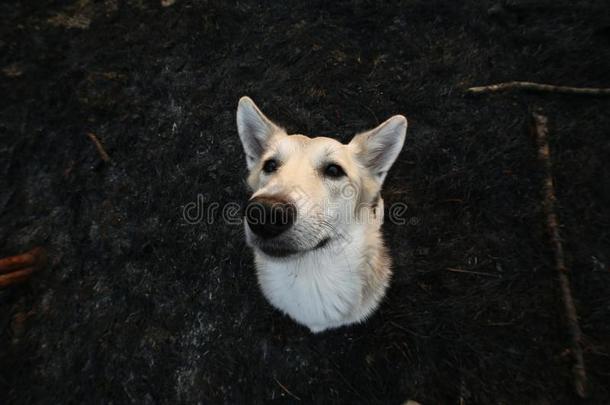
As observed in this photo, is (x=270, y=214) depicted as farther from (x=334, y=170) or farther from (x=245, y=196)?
(x=245, y=196)

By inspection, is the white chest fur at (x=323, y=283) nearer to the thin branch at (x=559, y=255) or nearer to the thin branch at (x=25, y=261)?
the thin branch at (x=559, y=255)

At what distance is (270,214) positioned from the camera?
1974 mm

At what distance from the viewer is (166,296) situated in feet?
12.8

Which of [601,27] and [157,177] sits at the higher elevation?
[601,27]

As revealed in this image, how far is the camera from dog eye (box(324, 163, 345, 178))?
272 centimetres

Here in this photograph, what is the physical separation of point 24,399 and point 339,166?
4630 mm

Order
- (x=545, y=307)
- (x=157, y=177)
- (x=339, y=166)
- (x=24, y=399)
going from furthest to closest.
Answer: (x=157, y=177) < (x=24, y=399) < (x=545, y=307) < (x=339, y=166)

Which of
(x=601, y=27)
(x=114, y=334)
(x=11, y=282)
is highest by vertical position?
(x=601, y=27)

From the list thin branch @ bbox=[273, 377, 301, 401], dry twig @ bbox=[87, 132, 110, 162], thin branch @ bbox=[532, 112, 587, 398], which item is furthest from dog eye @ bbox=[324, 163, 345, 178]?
dry twig @ bbox=[87, 132, 110, 162]

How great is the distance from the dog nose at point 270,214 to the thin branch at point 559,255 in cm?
306

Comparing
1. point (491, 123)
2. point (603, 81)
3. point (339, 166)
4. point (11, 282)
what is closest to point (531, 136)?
point (491, 123)

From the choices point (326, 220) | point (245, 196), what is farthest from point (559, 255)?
point (245, 196)

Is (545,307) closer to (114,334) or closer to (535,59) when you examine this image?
→ (535,59)

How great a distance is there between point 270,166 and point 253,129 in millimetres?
559
